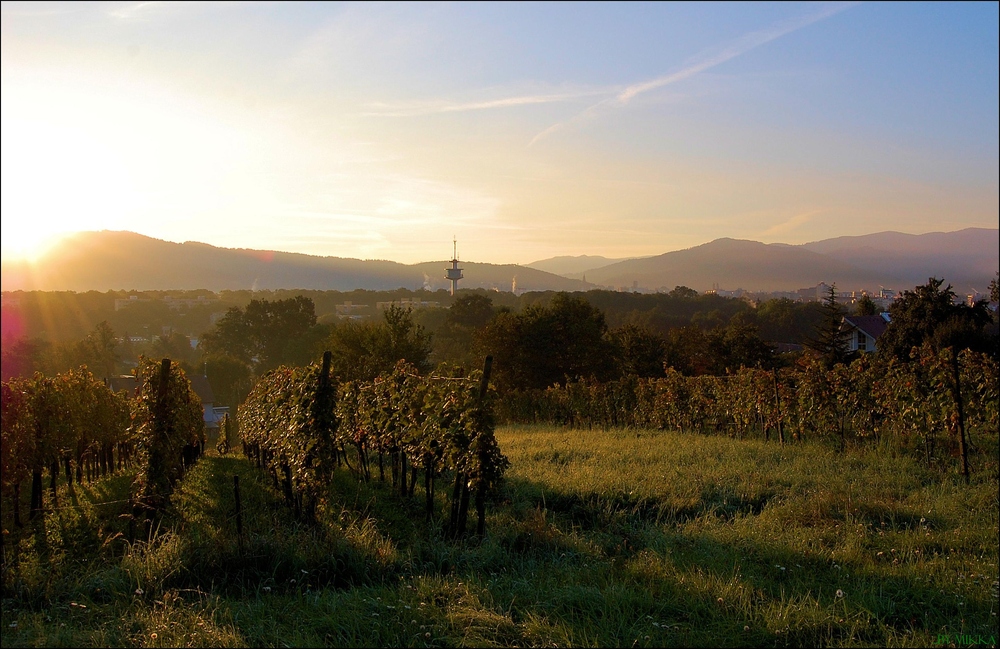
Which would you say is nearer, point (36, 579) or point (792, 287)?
point (36, 579)

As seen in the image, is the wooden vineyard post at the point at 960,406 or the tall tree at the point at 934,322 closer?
the wooden vineyard post at the point at 960,406

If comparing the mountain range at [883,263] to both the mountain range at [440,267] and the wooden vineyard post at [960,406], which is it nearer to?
the mountain range at [440,267]

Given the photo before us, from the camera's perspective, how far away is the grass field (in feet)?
12.4

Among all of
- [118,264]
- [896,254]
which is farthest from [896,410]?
[118,264]

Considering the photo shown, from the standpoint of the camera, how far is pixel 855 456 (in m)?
9.72

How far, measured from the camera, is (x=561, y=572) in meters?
4.80

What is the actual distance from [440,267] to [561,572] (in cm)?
11111

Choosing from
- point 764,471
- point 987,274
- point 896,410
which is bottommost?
point 764,471

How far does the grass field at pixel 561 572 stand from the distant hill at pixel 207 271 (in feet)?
8.56

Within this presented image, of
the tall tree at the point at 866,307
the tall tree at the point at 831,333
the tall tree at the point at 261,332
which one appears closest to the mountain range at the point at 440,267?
the tall tree at the point at 261,332

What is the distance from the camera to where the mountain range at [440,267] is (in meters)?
4.42

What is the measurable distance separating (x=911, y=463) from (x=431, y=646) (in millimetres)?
8313

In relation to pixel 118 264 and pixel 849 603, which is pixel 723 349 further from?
pixel 849 603

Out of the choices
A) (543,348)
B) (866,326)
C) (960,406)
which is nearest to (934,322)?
(866,326)
